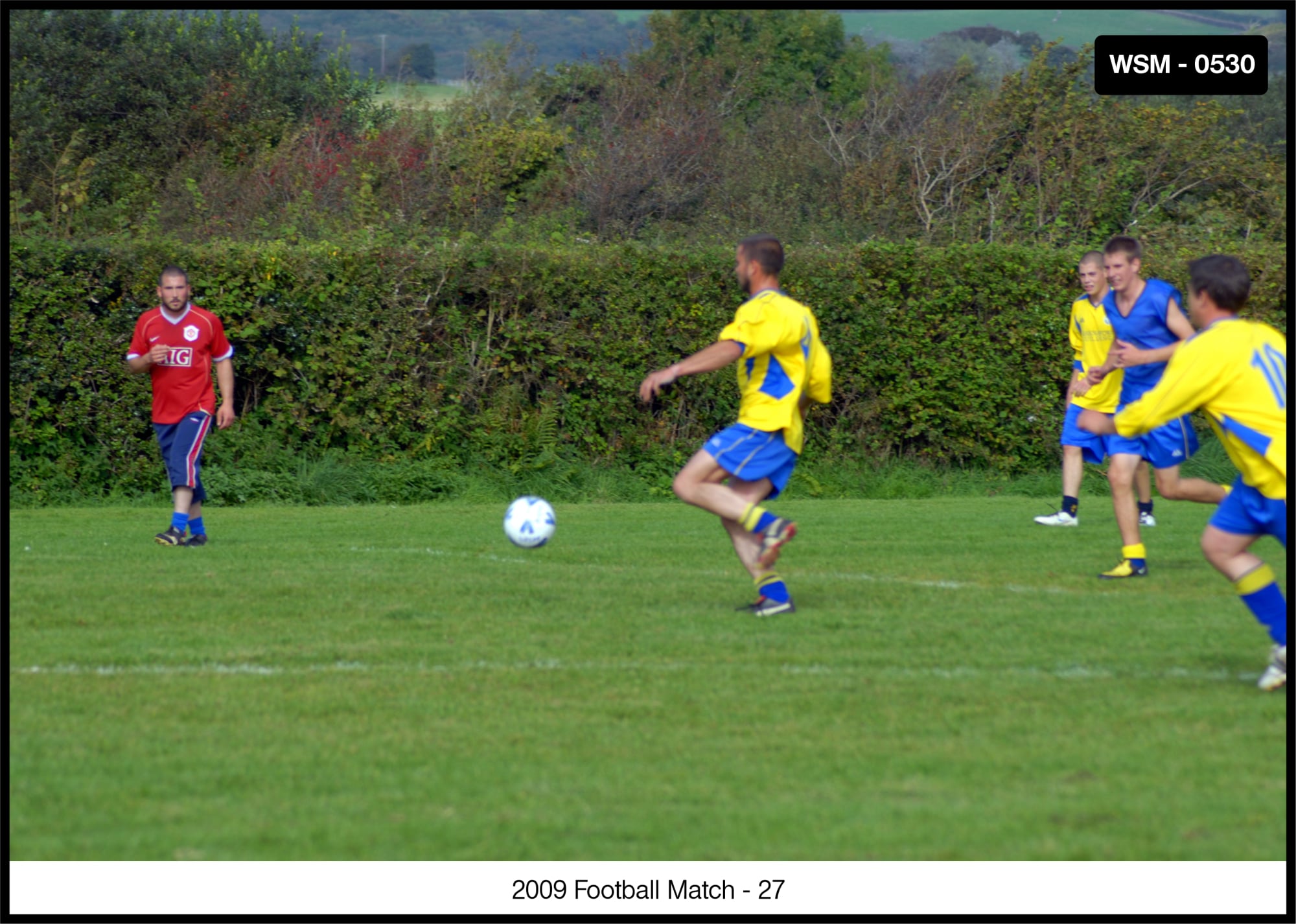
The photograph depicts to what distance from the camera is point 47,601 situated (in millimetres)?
8242

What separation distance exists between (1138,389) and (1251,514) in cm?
414

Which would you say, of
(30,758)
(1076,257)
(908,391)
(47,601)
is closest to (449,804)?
(30,758)

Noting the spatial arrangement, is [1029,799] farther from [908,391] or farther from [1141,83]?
[908,391]

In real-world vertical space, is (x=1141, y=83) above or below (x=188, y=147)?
below

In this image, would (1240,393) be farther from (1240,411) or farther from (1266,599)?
(1266,599)

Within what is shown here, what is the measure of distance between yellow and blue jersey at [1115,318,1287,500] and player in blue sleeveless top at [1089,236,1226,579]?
2.55 meters

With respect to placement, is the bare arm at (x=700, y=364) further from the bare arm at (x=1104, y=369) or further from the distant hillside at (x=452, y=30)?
the distant hillside at (x=452, y=30)

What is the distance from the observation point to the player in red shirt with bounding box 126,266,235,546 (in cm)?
1098

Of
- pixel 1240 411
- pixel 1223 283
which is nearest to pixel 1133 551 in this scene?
pixel 1240 411

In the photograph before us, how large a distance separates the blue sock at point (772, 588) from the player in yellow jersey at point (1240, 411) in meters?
2.30

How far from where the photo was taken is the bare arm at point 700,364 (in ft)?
23.5

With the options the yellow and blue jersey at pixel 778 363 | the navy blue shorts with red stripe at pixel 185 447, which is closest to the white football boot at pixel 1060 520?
the yellow and blue jersey at pixel 778 363

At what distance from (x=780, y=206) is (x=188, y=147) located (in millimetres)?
11793

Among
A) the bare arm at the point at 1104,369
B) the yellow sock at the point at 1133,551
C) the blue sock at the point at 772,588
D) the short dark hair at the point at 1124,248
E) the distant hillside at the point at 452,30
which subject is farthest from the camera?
the distant hillside at the point at 452,30
